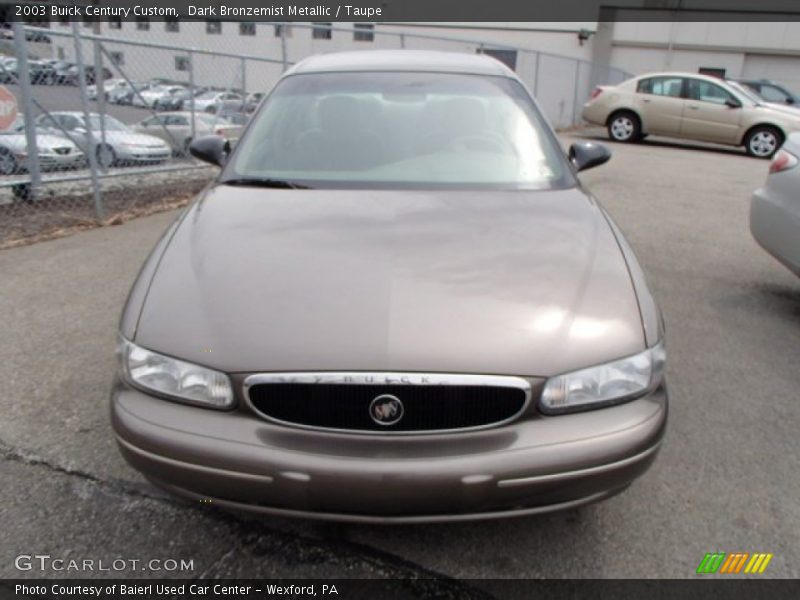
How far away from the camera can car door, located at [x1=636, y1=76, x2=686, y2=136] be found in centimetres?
1377

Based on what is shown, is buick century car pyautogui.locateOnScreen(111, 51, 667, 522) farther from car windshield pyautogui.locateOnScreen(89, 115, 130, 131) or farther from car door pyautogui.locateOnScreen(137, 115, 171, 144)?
car door pyautogui.locateOnScreen(137, 115, 171, 144)

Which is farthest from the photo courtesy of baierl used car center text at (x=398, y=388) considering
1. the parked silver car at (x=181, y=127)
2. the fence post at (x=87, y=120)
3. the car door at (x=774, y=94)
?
the car door at (x=774, y=94)

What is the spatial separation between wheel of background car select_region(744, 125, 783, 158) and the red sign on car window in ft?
44.5

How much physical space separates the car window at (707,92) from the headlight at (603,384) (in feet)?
45.3

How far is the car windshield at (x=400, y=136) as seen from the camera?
2.85m

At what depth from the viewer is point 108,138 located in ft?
23.1

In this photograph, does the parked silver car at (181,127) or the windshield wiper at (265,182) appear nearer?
the windshield wiper at (265,182)

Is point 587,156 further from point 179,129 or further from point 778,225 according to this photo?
point 179,129

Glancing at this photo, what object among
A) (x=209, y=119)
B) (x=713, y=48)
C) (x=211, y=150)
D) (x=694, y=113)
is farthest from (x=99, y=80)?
(x=713, y=48)

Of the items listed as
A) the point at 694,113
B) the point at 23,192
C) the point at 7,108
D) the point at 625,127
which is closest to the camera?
the point at 7,108

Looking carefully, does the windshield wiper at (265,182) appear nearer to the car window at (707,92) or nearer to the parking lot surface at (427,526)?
the parking lot surface at (427,526)

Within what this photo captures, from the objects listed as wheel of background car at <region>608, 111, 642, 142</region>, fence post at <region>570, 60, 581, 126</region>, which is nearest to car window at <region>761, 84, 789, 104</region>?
fence post at <region>570, 60, 581, 126</region>

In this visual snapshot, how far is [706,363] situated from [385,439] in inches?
96.9
